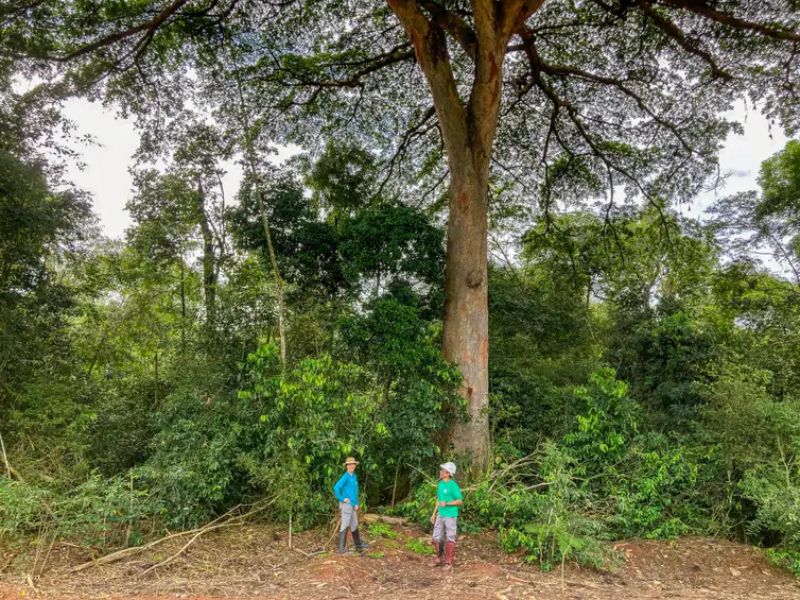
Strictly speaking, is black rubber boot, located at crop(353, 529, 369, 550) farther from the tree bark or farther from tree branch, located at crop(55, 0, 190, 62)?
tree branch, located at crop(55, 0, 190, 62)

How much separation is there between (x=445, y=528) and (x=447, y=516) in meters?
0.15

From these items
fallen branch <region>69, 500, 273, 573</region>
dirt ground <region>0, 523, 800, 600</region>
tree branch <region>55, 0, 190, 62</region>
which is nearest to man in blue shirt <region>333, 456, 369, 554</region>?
dirt ground <region>0, 523, 800, 600</region>

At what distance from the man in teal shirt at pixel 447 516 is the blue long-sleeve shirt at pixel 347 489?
0.94m

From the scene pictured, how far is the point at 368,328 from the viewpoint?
7605mm

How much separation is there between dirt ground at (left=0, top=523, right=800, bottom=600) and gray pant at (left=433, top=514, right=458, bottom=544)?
303 mm

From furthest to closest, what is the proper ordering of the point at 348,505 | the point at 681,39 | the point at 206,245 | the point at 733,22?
the point at 206,245
the point at 681,39
the point at 733,22
the point at 348,505

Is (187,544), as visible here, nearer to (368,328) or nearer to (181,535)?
(181,535)

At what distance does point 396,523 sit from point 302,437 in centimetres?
188

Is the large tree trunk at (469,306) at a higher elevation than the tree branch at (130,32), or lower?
lower

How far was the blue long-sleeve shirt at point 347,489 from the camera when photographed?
18.0ft

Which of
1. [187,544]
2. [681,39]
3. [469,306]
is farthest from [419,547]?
[681,39]

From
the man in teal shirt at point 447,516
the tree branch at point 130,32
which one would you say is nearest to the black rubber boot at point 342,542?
the man in teal shirt at point 447,516

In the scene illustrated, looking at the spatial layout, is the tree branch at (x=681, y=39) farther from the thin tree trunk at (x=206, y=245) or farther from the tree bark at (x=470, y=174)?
the thin tree trunk at (x=206, y=245)

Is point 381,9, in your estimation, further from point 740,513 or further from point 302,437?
point 740,513
